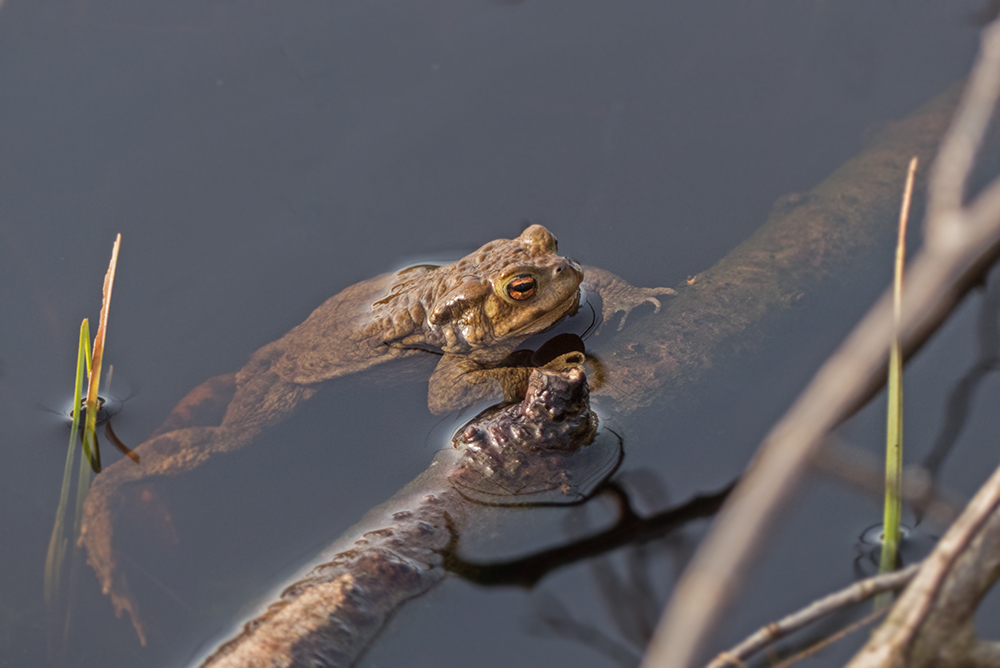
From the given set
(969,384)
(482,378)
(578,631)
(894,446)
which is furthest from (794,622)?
(482,378)

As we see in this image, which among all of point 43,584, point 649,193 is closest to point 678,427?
point 649,193

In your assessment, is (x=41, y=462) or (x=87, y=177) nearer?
(x=41, y=462)

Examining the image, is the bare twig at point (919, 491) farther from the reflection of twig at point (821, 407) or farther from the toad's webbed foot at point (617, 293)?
the reflection of twig at point (821, 407)

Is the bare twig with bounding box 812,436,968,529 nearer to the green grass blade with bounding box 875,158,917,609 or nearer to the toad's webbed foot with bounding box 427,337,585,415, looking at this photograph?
the green grass blade with bounding box 875,158,917,609

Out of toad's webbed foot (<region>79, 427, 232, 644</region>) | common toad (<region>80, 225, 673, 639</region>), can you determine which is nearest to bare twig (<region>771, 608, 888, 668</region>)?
common toad (<region>80, 225, 673, 639</region>)

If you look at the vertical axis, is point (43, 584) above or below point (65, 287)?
below

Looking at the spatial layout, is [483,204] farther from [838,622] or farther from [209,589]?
[838,622]
